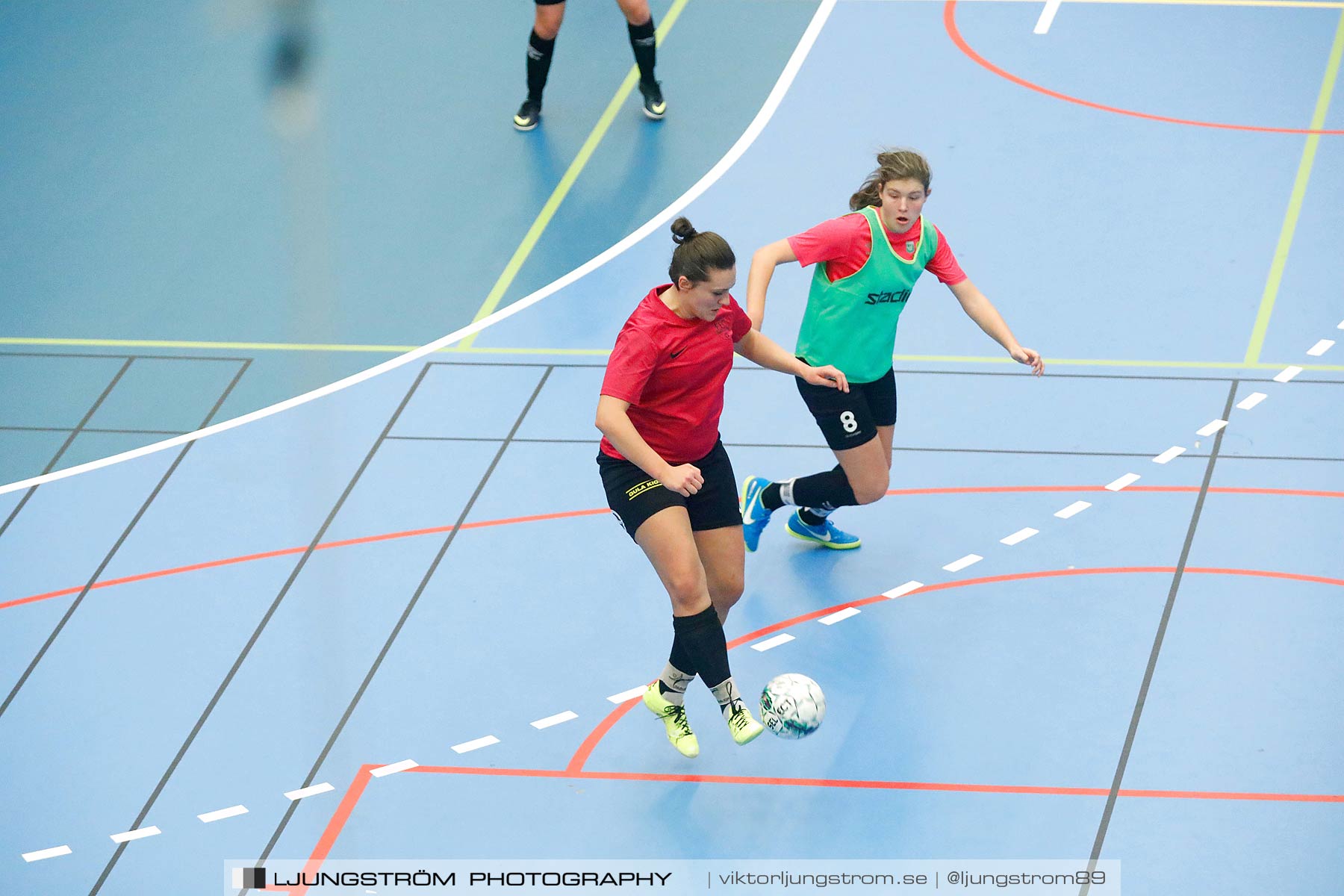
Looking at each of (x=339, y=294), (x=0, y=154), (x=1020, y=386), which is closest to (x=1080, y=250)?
(x=1020, y=386)

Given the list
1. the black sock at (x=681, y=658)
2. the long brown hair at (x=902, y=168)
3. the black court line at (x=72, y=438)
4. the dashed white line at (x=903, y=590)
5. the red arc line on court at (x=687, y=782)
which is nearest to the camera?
the red arc line on court at (x=687, y=782)

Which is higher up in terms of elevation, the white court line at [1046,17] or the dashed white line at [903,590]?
the white court line at [1046,17]

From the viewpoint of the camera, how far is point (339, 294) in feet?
31.2

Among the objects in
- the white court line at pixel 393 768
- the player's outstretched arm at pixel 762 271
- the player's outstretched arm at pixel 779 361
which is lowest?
the white court line at pixel 393 768

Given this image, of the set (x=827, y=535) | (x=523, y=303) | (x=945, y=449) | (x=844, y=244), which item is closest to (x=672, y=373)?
(x=844, y=244)

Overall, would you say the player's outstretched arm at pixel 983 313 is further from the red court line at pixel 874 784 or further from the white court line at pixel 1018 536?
the red court line at pixel 874 784

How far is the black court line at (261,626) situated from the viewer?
6.07 meters

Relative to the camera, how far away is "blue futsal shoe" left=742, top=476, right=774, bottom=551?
24.1 ft

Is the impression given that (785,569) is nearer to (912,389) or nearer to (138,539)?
(912,389)

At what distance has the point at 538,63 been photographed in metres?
10.7

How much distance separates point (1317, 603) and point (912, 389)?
93.1 inches

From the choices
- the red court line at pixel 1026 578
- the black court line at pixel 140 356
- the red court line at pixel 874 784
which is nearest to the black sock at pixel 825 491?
the red court line at pixel 1026 578

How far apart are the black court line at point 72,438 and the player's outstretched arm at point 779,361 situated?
153 inches

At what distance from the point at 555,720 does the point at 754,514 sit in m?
1.45
